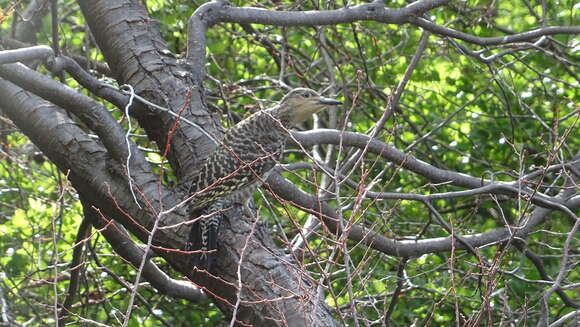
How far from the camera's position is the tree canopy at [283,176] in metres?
3.93

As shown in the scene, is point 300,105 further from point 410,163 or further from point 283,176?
point 410,163

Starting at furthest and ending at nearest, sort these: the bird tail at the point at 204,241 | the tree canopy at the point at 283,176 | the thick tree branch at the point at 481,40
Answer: the thick tree branch at the point at 481,40 → the bird tail at the point at 204,241 → the tree canopy at the point at 283,176

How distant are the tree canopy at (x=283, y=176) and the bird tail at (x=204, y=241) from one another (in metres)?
Answer: 0.06

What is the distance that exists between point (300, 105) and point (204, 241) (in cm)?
183

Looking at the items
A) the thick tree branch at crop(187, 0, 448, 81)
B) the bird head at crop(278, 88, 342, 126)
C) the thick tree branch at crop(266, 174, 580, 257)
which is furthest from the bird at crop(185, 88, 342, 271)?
the thick tree branch at crop(187, 0, 448, 81)

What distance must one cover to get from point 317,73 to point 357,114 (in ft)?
2.59

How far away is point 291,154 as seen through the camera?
7477 mm

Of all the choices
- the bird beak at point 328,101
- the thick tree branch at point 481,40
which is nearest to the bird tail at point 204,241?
the bird beak at point 328,101

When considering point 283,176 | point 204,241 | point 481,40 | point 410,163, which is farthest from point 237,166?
point 481,40

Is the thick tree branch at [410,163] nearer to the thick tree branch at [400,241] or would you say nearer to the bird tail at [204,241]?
the thick tree branch at [400,241]

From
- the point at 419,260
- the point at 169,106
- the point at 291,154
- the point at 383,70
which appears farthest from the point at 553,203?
the point at 291,154

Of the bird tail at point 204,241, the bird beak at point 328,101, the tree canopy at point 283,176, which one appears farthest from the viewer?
the bird beak at point 328,101

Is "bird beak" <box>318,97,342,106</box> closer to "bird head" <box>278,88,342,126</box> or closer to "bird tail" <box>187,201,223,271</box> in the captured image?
"bird head" <box>278,88,342,126</box>

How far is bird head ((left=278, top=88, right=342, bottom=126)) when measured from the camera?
579 centimetres
